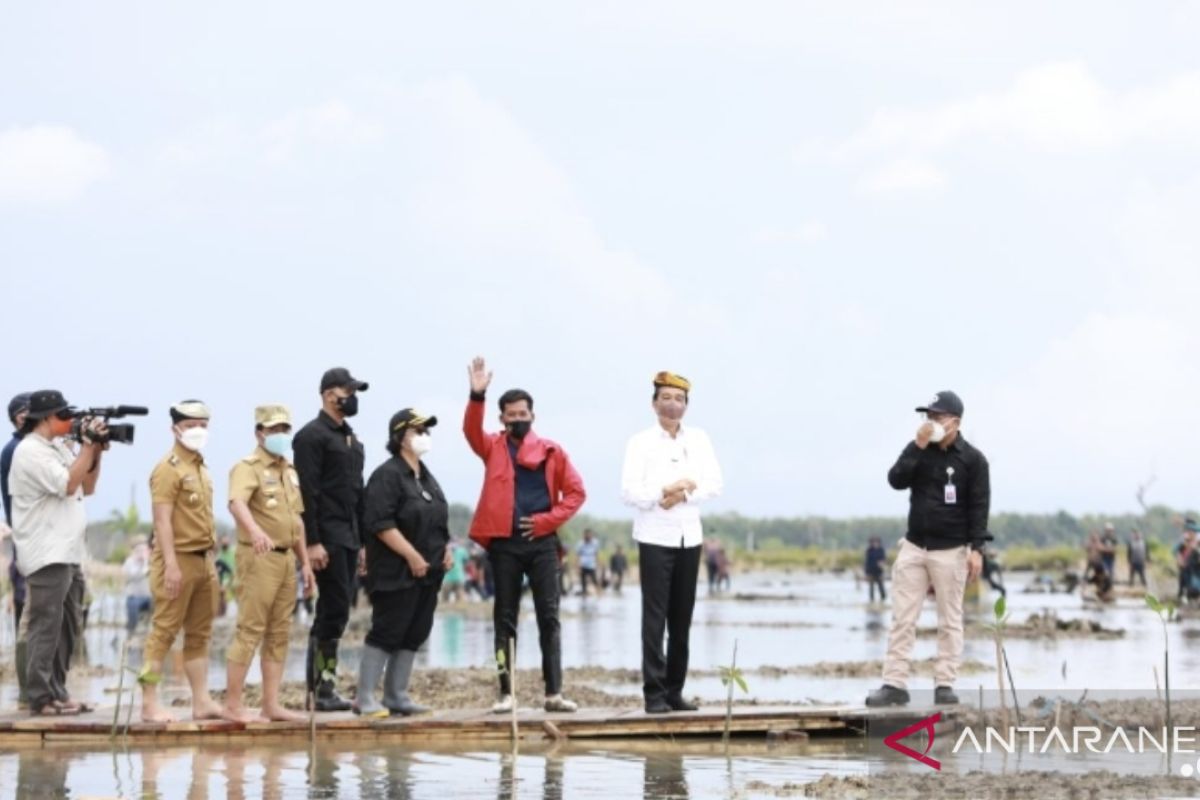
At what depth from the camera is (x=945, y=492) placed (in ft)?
38.4

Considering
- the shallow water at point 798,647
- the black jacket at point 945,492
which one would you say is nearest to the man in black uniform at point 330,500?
the black jacket at point 945,492

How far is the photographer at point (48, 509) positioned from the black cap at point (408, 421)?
5.61 feet

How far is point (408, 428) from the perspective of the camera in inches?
443

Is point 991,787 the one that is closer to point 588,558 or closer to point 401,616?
point 401,616

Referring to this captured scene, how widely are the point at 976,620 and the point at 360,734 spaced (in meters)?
19.7

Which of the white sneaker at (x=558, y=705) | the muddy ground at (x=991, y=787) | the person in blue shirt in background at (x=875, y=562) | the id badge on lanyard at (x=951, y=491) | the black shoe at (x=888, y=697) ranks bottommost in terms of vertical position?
the muddy ground at (x=991, y=787)

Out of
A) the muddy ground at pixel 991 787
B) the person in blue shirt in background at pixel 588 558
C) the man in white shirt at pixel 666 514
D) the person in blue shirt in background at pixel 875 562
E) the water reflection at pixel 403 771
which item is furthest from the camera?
the person in blue shirt in background at pixel 588 558

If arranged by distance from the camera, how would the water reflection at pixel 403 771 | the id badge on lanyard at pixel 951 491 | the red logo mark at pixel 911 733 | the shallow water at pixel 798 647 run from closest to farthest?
1. the water reflection at pixel 403 771
2. the red logo mark at pixel 911 733
3. the id badge on lanyard at pixel 951 491
4. the shallow water at pixel 798 647

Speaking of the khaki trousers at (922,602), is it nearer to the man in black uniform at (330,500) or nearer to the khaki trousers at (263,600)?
the man in black uniform at (330,500)

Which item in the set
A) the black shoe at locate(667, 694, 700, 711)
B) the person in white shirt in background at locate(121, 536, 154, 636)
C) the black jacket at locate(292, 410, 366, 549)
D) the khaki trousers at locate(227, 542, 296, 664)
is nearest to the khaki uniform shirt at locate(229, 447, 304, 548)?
the khaki trousers at locate(227, 542, 296, 664)

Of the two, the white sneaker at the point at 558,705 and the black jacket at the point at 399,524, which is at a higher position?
the black jacket at the point at 399,524

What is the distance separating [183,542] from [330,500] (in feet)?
3.12

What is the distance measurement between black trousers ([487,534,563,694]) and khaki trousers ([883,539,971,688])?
84.0 inches

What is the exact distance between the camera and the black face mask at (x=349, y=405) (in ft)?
37.2
